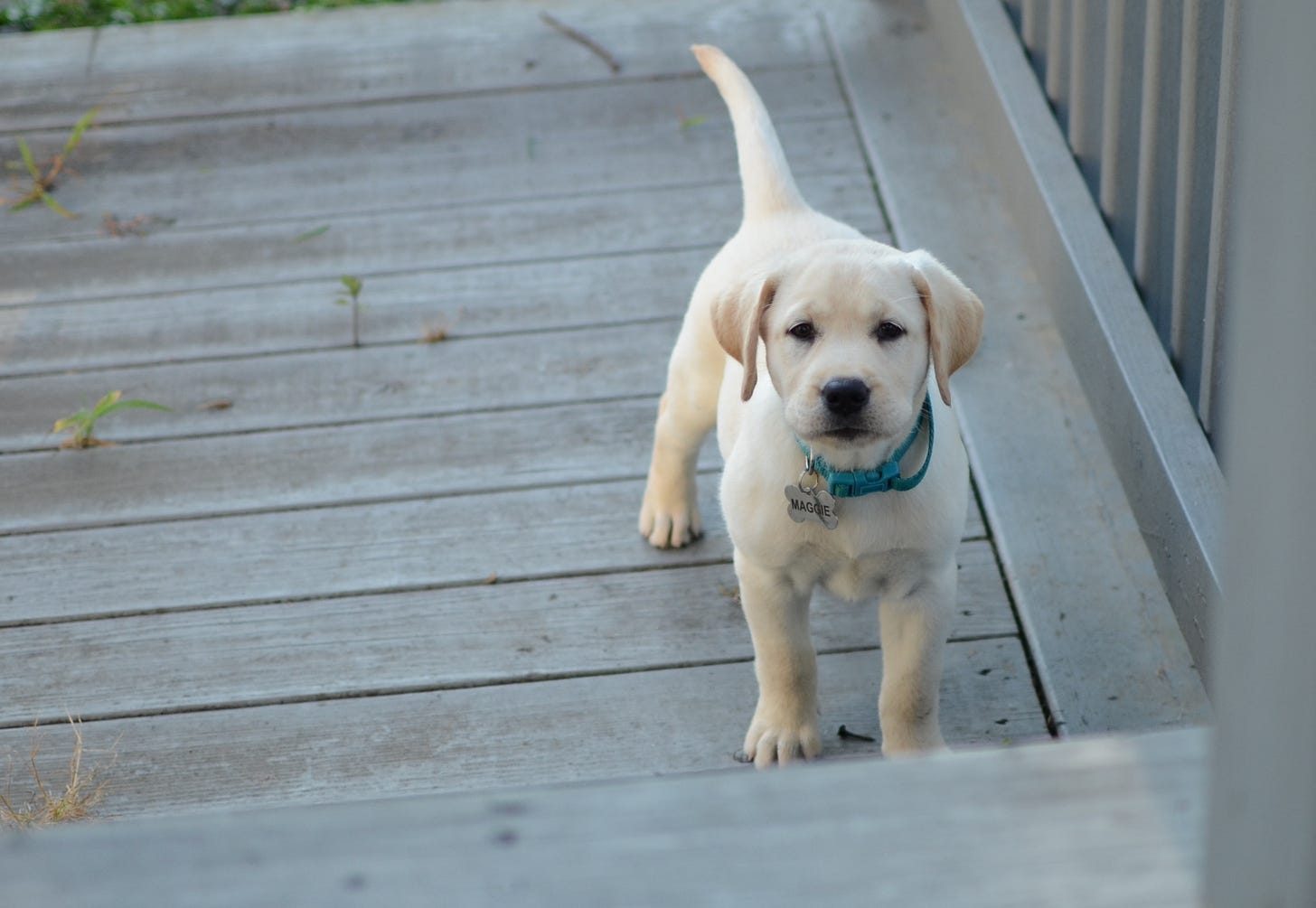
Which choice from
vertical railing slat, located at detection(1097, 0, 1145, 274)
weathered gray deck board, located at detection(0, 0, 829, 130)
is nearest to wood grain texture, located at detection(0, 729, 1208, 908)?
vertical railing slat, located at detection(1097, 0, 1145, 274)

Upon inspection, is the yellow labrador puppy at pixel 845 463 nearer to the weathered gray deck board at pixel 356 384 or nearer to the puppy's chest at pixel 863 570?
the puppy's chest at pixel 863 570

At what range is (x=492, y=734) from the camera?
2.12 meters

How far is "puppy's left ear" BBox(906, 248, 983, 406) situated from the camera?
182 centimetres

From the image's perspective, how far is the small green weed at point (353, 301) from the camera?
3.07 meters

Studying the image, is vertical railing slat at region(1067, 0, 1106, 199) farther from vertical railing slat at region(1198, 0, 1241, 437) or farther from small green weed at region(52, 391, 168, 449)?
small green weed at region(52, 391, 168, 449)

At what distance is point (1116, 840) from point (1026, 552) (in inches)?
63.5

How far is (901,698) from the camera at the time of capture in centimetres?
195

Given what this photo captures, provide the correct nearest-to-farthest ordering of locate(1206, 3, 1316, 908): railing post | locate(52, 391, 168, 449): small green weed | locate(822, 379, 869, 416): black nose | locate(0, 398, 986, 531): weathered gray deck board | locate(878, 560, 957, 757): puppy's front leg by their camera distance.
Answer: locate(1206, 3, 1316, 908): railing post
locate(822, 379, 869, 416): black nose
locate(878, 560, 957, 757): puppy's front leg
locate(0, 398, 986, 531): weathered gray deck board
locate(52, 391, 168, 449): small green weed

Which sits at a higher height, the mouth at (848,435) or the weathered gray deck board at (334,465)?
the mouth at (848,435)

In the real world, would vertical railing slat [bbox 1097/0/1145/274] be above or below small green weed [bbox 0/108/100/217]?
above

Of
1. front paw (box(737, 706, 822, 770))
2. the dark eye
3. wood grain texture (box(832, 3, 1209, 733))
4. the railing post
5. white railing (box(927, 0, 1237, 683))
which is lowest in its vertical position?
wood grain texture (box(832, 3, 1209, 733))

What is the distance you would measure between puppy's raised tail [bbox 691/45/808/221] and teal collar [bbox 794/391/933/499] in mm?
601

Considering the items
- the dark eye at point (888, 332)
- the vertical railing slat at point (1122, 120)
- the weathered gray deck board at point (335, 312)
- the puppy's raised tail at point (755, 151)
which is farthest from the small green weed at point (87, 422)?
the vertical railing slat at point (1122, 120)

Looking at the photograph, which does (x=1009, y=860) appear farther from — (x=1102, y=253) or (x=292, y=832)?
(x=1102, y=253)
